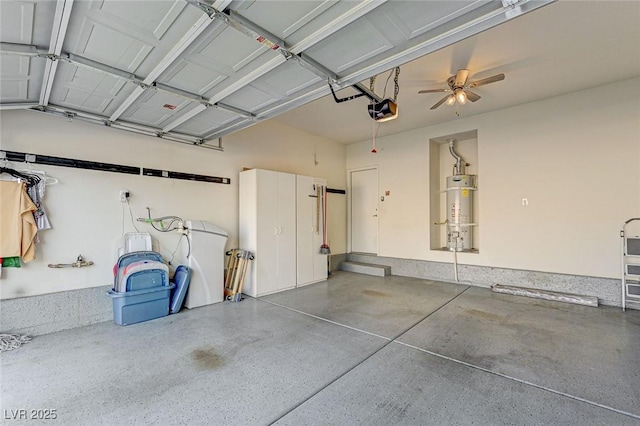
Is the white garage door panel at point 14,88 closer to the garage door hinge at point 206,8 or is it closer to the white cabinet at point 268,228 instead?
the garage door hinge at point 206,8

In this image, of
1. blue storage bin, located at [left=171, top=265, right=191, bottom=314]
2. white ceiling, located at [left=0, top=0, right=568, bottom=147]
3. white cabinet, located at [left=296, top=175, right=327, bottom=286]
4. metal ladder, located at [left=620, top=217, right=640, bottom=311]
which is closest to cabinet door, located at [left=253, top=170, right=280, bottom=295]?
white cabinet, located at [left=296, top=175, right=327, bottom=286]

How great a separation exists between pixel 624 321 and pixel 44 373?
6286 mm

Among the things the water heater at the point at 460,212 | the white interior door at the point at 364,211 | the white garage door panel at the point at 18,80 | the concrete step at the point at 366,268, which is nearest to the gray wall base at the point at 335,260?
the concrete step at the point at 366,268

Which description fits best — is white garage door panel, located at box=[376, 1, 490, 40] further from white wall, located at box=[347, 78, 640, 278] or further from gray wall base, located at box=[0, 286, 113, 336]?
gray wall base, located at box=[0, 286, 113, 336]

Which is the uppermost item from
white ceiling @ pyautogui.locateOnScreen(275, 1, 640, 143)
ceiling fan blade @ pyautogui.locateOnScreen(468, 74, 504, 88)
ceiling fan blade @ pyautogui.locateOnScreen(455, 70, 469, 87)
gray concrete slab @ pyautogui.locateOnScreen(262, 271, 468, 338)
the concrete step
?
white ceiling @ pyautogui.locateOnScreen(275, 1, 640, 143)

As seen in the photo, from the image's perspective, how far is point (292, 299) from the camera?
4.53 meters

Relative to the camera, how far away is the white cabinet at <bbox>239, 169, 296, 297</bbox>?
4.74 metres

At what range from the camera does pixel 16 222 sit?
2941 mm

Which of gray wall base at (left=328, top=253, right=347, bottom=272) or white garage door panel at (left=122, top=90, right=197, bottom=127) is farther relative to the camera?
gray wall base at (left=328, top=253, right=347, bottom=272)

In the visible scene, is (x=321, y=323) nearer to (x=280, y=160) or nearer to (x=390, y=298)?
(x=390, y=298)

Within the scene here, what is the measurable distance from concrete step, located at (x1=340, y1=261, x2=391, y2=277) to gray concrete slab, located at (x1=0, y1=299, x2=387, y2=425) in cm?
307

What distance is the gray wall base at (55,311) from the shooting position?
3008mm

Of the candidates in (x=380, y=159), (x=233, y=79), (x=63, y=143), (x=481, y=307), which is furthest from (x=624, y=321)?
(x=63, y=143)

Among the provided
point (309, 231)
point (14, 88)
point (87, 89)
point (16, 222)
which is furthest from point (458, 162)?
point (16, 222)
